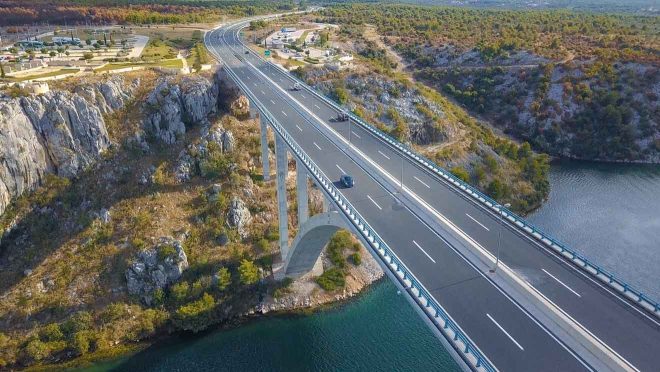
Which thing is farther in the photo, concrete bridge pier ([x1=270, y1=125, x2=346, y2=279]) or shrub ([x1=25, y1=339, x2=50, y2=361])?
concrete bridge pier ([x1=270, y1=125, x2=346, y2=279])

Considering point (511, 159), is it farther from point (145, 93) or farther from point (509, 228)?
point (145, 93)

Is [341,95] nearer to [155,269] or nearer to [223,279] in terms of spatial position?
[223,279]

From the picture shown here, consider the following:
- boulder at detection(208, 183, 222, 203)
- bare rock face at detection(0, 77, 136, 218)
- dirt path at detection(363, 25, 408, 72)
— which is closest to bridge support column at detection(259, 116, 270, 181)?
boulder at detection(208, 183, 222, 203)

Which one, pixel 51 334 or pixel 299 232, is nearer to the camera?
pixel 51 334

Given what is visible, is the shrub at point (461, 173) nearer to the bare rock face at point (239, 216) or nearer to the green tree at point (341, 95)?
the green tree at point (341, 95)

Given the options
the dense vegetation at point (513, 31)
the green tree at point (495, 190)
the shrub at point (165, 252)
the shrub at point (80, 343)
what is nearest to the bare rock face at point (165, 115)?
the shrub at point (165, 252)

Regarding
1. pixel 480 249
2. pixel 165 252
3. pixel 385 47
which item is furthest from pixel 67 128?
pixel 385 47

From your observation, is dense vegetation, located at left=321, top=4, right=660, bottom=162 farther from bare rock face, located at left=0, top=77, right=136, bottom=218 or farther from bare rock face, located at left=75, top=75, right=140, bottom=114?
bare rock face, located at left=0, top=77, right=136, bottom=218
